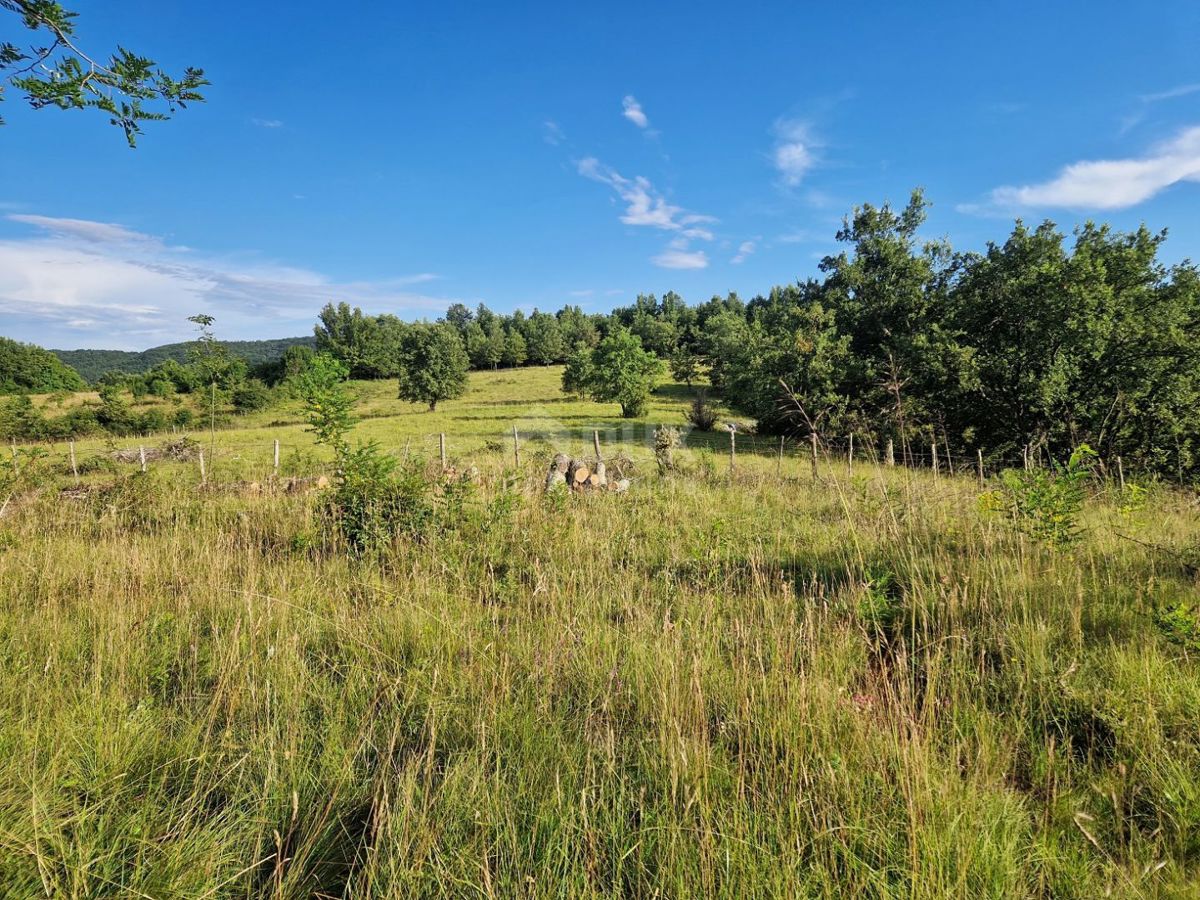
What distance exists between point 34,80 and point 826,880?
19.2 ft

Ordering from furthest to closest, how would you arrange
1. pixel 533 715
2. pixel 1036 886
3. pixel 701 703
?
pixel 533 715, pixel 701 703, pixel 1036 886

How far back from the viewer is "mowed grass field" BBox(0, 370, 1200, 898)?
1.56 m

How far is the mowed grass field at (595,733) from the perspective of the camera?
61.5 inches

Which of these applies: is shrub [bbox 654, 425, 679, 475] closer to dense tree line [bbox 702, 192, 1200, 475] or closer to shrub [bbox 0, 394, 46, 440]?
dense tree line [bbox 702, 192, 1200, 475]

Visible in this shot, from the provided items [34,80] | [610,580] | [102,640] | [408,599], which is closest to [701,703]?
[610,580]

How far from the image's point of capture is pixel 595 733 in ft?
7.00

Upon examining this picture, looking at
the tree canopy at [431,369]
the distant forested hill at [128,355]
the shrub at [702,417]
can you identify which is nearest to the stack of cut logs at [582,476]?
the shrub at [702,417]

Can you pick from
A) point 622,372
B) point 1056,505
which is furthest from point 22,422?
point 1056,505

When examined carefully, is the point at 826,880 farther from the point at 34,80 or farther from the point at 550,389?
the point at 550,389

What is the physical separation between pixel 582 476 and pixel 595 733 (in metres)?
9.71

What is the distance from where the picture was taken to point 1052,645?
2877 millimetres

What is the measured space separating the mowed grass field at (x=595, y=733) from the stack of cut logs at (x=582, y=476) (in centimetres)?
637

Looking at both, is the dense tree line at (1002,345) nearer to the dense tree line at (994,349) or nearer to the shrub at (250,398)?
the dense tree line at (994,349)

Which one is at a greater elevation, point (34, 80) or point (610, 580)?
point (34, 80)
